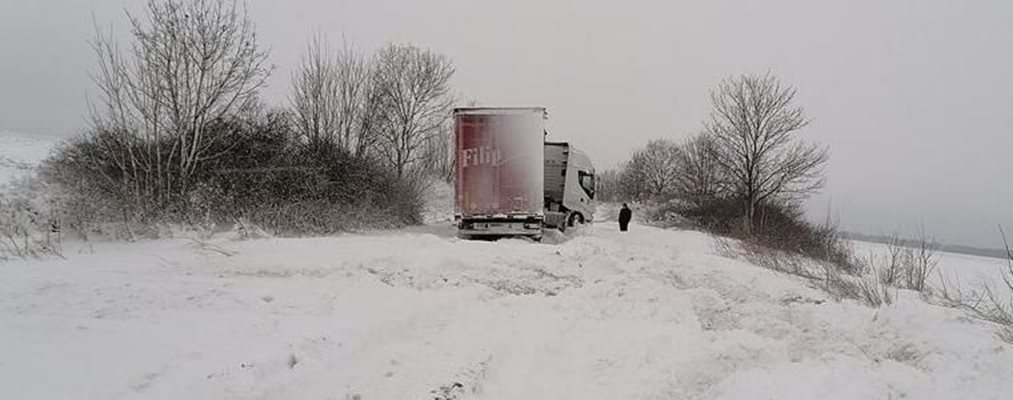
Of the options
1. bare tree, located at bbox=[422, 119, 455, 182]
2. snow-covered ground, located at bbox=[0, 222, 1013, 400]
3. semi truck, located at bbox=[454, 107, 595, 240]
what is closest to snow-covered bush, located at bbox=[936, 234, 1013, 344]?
snow-covered ground, located at bbox=[0, 222, 1013, 400]

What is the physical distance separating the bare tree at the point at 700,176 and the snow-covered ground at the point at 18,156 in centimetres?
3472

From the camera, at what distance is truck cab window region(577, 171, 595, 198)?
86.8 feet

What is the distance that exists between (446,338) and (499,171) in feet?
42.0

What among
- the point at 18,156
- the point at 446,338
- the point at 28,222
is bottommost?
the point at 446,338

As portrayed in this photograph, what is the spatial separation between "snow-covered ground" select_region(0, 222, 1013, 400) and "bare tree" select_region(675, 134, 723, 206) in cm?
3338

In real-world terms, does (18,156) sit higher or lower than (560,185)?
higher

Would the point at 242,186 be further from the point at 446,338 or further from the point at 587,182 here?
the point at 446,338

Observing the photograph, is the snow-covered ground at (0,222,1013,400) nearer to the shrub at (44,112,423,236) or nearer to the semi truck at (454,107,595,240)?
the shrub at (44,112,423,236)

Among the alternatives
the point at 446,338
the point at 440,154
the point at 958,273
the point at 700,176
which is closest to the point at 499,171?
the point at 958,273

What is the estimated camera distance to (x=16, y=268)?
327 inches

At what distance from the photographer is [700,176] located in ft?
166

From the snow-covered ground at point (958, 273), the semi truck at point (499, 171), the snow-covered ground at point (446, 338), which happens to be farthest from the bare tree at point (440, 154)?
the snow-covered ground at point (446, 338)

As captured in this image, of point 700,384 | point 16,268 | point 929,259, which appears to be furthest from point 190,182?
point 929,259

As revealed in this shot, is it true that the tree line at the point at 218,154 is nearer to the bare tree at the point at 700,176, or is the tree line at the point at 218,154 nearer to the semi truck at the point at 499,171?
the semi truck at the point at 499,171
